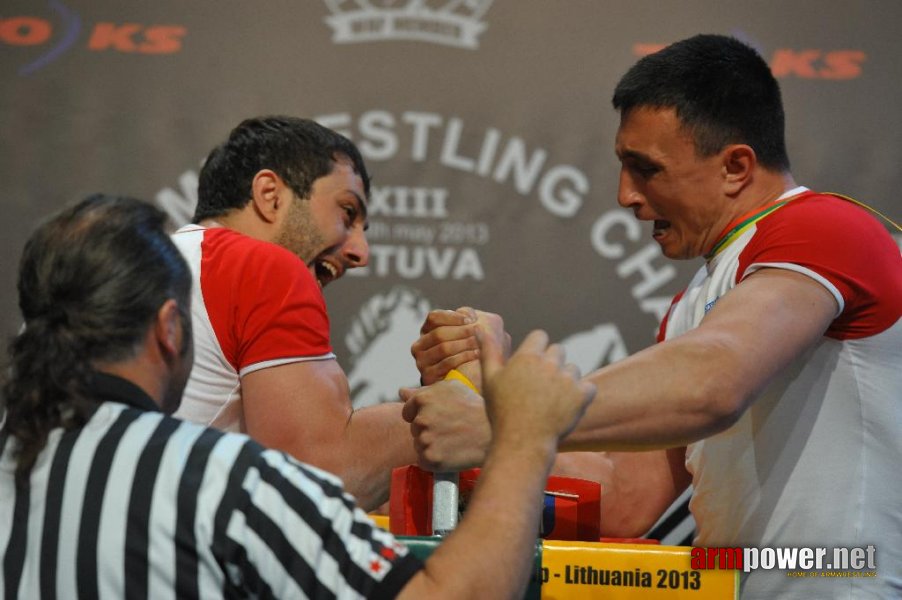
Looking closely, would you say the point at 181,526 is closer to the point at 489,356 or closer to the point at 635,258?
the point at 489,356

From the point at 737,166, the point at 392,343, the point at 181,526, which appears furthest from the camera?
the point at 392,343

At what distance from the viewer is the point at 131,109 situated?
10.2ft

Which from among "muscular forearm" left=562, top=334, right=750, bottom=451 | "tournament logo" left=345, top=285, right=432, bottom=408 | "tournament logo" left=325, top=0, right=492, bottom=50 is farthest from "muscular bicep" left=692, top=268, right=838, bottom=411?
"tournament logo" left=325, top=0, right=492, bottom=50

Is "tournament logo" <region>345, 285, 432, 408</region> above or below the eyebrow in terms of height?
below

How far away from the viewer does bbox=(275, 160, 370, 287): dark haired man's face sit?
7.69 ft

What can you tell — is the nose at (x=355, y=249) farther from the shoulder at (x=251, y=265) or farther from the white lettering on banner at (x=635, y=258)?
the white lettering on banner at (x=635, y=258)

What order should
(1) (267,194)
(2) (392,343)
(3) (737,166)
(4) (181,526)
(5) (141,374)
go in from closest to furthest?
(4) (181,526) → (5) (141,374) → (3) (737,166) → (1) (267,194) → (2) (392,343)

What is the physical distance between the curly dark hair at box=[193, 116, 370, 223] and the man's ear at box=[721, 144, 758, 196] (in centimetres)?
93

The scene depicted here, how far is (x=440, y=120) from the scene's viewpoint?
10.2ft

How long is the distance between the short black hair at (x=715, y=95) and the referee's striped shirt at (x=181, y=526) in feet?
3.39

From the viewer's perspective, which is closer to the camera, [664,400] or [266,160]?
[664,400]

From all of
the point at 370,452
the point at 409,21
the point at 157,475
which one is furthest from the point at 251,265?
the point at 409,21

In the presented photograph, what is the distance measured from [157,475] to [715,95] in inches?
46.8

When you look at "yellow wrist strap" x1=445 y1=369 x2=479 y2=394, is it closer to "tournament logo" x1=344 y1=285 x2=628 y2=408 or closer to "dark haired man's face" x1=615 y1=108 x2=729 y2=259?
"dark haired man's face" x1=615 y1=108 x2=729 y2=259
